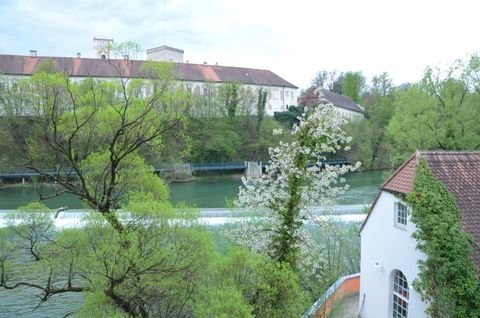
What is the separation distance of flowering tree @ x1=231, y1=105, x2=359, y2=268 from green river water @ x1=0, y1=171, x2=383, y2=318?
63.9 inches

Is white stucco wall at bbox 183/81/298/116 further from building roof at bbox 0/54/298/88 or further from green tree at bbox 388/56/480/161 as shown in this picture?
green tree at bbox 388/56/480/161

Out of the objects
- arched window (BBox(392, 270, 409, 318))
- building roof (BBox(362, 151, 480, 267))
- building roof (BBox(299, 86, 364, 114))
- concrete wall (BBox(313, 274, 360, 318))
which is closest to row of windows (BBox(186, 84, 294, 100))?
building roof (BBox(299, 86, 364, 114))

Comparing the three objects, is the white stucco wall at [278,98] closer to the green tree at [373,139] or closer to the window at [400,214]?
the green tree at [373,139]

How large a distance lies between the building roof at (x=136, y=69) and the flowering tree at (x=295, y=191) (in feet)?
126

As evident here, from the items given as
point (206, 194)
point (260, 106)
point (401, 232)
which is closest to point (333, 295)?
point (401, 232)

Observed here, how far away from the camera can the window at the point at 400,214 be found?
10.2m

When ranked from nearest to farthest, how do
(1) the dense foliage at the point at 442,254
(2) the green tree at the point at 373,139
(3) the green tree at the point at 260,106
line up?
1. (1) the dense foliage at the point at 442,254
2. (2) the green tree at the point at 373,139
3. (3) the green tree at the point at 260,106

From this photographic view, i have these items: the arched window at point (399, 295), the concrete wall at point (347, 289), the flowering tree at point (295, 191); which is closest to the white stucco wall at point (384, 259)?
the arched window at point (399, 295)

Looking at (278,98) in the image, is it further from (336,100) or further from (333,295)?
(333,295)

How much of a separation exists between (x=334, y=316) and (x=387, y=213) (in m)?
3.27

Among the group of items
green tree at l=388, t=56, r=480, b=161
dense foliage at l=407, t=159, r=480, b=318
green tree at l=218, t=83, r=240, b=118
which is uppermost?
green tree at l=218, t=83, r=240, b=118

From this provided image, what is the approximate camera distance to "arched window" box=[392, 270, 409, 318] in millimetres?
10414

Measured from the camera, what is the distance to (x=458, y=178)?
32.1 feet

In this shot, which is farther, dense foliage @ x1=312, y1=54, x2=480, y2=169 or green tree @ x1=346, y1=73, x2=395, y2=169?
green tree @ x1=346, y1=73, x2=395, y2=169
